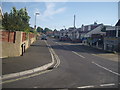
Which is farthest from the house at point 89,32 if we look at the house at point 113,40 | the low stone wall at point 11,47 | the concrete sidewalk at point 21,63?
the concrete sidewalk at point 21,63

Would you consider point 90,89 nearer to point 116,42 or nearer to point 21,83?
point 21,83

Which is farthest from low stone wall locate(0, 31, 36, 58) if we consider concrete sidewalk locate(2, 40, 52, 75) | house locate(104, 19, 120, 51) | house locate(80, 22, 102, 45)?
house locate(80, 22, 102, 45)

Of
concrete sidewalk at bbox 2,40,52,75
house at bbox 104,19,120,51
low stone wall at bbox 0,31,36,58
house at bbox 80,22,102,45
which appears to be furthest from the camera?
house at bbox 80,22,102,45

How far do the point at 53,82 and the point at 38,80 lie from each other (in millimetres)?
804

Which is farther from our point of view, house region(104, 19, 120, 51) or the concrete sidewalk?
house region(104, 19, 120, 51)

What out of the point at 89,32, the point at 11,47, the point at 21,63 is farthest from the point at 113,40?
the point at 89,32

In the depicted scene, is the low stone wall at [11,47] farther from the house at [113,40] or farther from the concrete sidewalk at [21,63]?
the house at [113,40]

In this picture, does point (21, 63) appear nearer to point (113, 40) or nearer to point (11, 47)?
point (11, 47)

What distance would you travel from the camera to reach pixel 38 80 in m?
7.97

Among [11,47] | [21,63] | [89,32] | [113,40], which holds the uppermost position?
[89,32]

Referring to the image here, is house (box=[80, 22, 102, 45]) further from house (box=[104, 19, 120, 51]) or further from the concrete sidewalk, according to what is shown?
the concrete sidewalk

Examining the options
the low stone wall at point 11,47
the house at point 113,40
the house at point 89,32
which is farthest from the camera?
the house at point 89,32

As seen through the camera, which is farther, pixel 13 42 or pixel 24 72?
pixel 13 42

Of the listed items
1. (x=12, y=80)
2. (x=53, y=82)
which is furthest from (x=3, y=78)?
(x=53, y=82)
